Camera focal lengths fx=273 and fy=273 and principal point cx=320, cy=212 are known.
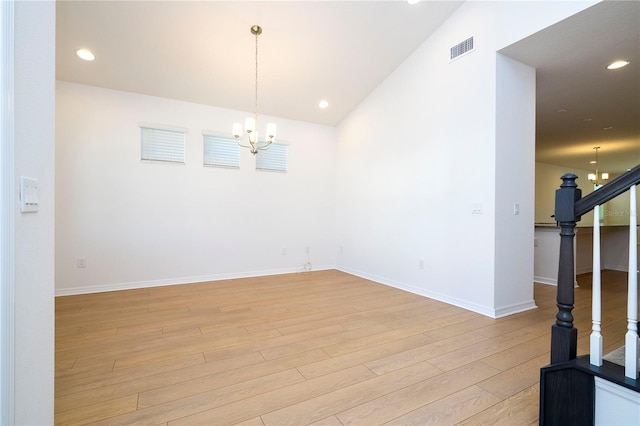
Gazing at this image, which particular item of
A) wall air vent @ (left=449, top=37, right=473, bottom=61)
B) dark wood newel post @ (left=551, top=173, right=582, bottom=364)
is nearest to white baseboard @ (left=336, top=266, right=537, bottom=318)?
dark wood newel post @ (left=551, top=173, right=582, bottom=364)

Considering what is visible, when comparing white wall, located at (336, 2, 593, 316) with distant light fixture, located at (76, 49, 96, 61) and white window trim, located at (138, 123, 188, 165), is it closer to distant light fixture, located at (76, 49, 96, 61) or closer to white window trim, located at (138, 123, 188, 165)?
white window trim, located at (138, 123, 188, 165)

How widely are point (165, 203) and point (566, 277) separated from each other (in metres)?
4.66

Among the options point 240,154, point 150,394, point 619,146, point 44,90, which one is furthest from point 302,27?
point 619,146

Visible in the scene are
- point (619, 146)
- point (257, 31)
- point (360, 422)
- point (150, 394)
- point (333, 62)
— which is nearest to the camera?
point (360, 422)

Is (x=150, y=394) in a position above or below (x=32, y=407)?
below

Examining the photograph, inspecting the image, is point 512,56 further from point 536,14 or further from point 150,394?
point 150,394

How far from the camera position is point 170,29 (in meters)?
3.14

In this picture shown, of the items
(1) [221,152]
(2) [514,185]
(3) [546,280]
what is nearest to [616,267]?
(3) [546,280]

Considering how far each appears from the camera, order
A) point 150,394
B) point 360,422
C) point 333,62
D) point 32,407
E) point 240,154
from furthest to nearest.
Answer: point 240,154 → point 333,62 → point 150,394 → point 360,422 → point 32,407

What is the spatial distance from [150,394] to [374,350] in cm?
156

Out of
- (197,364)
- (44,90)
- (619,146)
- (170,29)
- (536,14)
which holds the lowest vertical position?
(197,364)

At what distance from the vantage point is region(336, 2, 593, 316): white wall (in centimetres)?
296

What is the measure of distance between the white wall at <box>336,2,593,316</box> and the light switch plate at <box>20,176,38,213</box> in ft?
11.5

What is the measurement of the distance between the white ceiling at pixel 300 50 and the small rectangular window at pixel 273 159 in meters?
0.71
